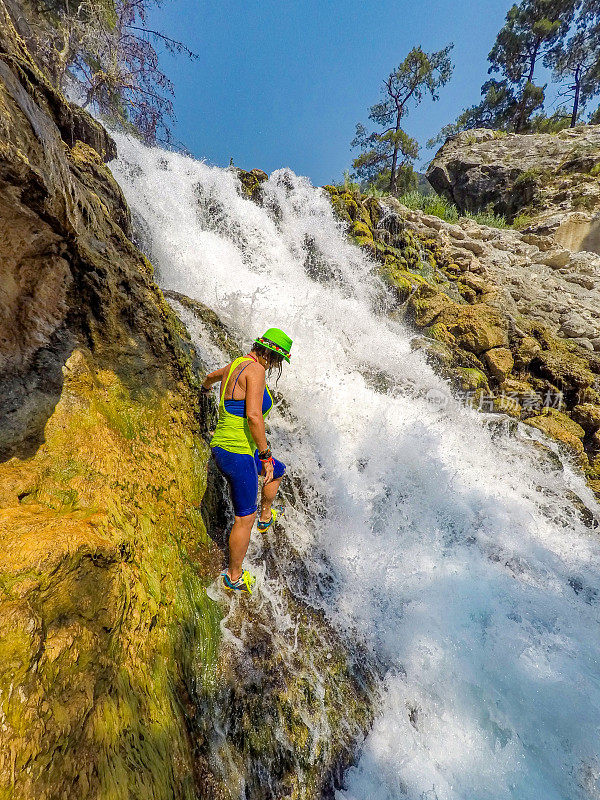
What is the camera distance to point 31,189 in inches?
65.6

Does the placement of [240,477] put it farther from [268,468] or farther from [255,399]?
[255,399]

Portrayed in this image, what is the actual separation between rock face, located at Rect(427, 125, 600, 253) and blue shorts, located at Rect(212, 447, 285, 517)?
555 inches

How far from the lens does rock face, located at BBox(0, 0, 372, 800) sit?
4.20 feet

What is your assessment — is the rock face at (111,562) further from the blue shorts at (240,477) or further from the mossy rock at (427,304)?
the mossy rock at (427,304)

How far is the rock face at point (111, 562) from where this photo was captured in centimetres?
128

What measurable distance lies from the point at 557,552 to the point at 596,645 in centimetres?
121

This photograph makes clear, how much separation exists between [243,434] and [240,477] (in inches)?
12.0

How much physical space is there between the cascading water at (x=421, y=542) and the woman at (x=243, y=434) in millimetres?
570

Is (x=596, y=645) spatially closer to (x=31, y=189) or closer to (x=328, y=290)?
(x=31, y=189)

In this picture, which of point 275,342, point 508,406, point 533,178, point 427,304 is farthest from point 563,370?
point 533,178

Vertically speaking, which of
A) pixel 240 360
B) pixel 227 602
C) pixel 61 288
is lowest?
pixel 227 602

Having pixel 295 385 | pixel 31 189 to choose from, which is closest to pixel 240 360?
pixel 31 189

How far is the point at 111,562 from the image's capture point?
5.52ft

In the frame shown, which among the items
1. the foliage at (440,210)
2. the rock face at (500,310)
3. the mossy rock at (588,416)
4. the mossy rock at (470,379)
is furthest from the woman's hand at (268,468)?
the foliage at (440,210)
